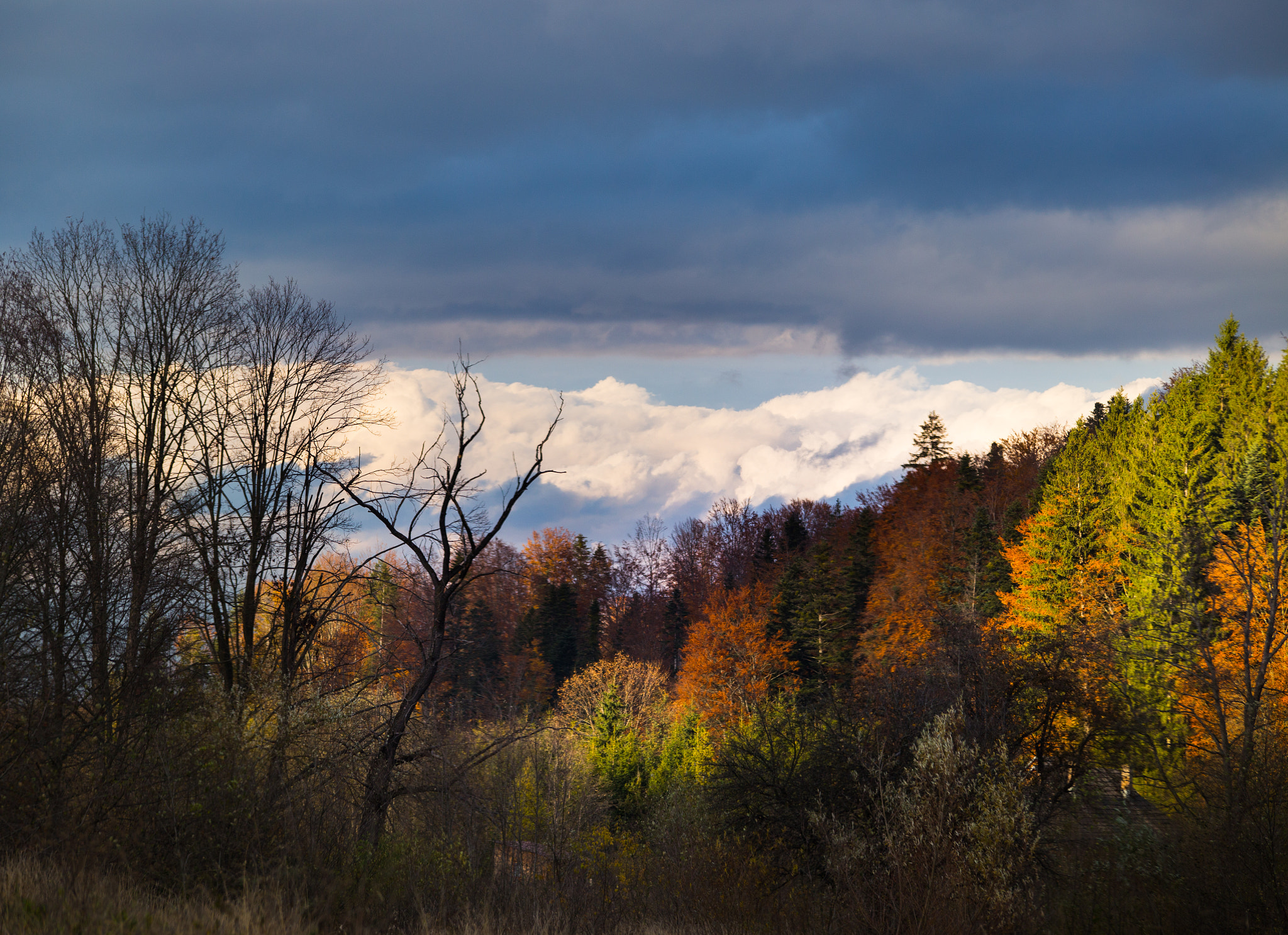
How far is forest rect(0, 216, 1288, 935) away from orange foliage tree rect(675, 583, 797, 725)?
6.59 metres

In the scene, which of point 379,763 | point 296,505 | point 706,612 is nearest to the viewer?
point 379,763

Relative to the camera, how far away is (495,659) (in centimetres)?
6203

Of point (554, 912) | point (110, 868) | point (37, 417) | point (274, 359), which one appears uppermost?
point (274, 359)

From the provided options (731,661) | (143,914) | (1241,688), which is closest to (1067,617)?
(1241,688)

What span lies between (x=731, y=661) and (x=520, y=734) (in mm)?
38595

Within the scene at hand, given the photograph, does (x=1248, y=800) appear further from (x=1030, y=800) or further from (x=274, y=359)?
(x=274, y=359)

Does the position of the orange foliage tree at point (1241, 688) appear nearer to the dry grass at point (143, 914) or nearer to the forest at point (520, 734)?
the forest at point (520, 734)

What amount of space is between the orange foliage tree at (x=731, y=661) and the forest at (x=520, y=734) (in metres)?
6.59

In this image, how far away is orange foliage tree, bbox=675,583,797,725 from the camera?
155 feet

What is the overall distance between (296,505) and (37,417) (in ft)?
22.8

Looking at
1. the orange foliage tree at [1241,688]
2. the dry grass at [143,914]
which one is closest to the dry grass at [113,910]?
the dry grass at [143,914]

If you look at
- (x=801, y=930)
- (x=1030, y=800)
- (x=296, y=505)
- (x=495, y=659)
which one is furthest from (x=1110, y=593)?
(x=495, y=659)

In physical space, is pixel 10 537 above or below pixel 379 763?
above

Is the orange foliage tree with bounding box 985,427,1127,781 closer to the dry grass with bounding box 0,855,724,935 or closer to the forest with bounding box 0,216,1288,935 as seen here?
the forest with bounding box 0,216,1288,935
